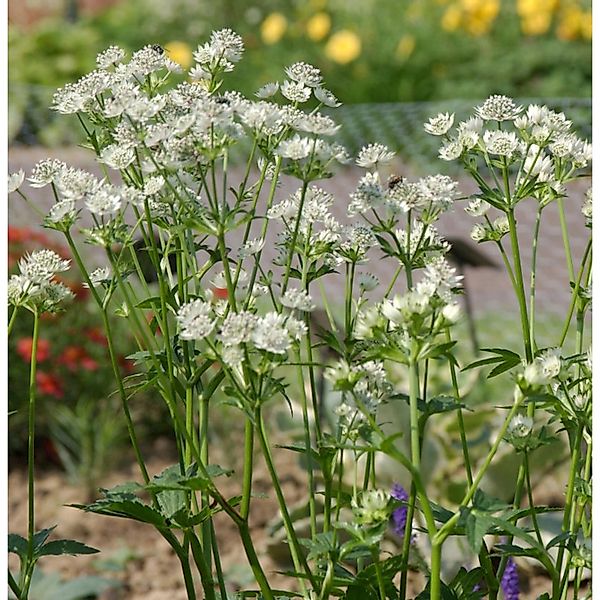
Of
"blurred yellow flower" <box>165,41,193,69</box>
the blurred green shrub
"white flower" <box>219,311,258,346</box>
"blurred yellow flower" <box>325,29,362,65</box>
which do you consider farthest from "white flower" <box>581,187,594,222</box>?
"blurred yellow flower" <box>165,41,193,69</box>

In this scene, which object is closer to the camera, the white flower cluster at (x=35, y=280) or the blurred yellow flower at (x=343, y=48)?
the white flower cluster at (x=35, y=280)

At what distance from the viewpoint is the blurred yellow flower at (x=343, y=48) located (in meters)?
7.26

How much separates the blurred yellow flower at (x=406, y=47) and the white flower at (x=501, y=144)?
6131mm

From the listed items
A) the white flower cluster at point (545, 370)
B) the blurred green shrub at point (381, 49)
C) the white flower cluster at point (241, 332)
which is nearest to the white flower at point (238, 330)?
the white flower cluster at point (241, 332)

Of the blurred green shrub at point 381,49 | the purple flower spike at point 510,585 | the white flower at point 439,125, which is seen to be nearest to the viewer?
the white flower at point 439,125

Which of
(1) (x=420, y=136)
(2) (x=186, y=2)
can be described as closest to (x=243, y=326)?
(1) (x=420, y=136)

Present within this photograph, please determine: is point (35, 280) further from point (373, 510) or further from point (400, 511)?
point (400, 511)

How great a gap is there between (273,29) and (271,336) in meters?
6.97

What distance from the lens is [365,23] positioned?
770 centimetres

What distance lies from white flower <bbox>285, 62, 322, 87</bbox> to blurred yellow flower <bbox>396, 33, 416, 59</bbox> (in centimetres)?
617

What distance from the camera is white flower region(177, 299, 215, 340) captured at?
964 mm

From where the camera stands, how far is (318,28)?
7609mm

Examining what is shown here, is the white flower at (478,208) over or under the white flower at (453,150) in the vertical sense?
under

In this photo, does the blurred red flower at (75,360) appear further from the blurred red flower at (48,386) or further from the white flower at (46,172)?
the white flower at (46,172)
